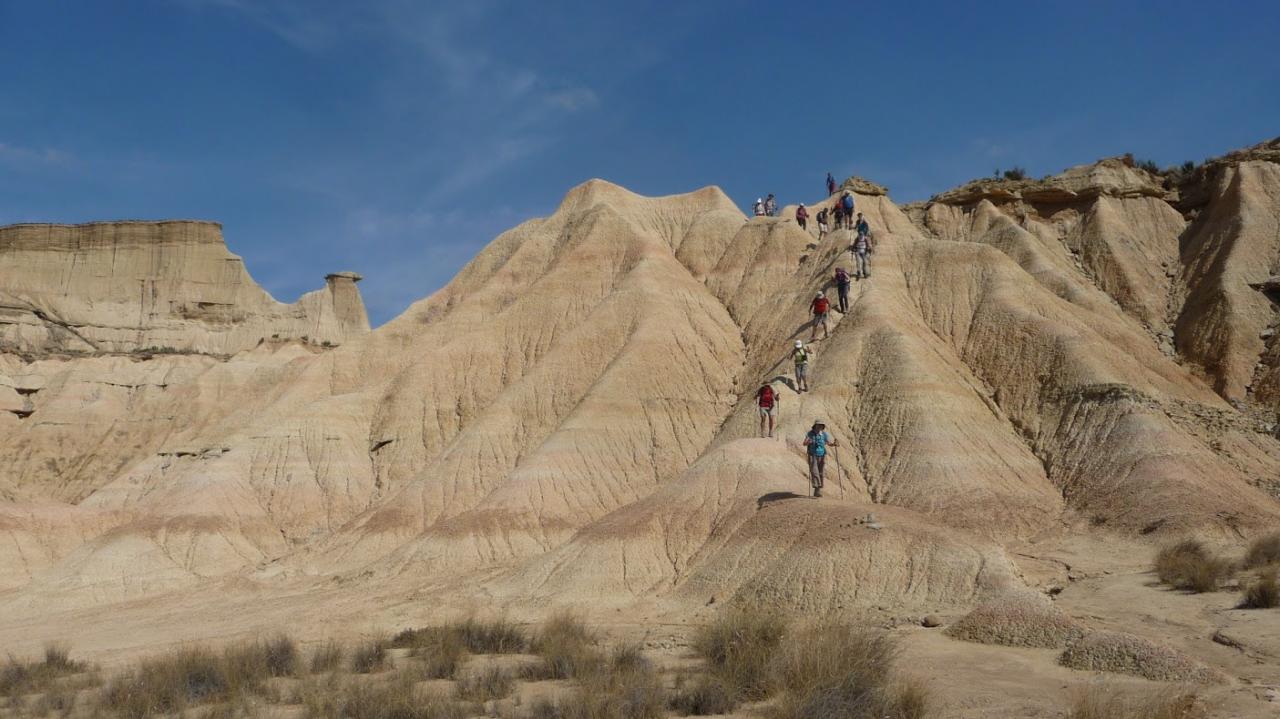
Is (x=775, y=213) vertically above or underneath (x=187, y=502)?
above

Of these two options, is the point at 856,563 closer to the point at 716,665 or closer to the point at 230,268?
the point at 716,665

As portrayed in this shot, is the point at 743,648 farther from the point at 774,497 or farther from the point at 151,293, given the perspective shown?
the point at 151,293

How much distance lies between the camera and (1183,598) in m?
19.7

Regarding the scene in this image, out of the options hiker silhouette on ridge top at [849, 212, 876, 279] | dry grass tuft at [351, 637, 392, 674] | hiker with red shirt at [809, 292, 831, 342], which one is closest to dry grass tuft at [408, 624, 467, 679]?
dry grass tuft at [351, 637, 392, 674]

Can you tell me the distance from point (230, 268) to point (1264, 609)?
202 feet

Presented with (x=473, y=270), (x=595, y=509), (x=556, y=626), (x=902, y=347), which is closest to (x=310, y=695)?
(x=556, y=626)

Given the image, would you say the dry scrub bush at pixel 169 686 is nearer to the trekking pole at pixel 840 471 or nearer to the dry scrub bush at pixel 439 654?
the dry scrub bush at pixel 439 654

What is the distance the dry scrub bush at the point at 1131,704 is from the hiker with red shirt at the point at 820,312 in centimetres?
2505

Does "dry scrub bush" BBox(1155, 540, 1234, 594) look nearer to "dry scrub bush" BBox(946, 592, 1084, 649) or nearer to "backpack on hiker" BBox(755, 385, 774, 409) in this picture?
"dry scrub bush" BBox(946, 592, 1084, 649)

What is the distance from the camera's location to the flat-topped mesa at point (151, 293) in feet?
209

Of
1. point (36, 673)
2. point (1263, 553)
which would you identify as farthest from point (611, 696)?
point (1263, 553)

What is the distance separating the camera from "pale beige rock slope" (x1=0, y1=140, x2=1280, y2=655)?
1049 inches

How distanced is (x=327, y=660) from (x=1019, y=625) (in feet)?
37.5

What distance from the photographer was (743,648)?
15859mm
